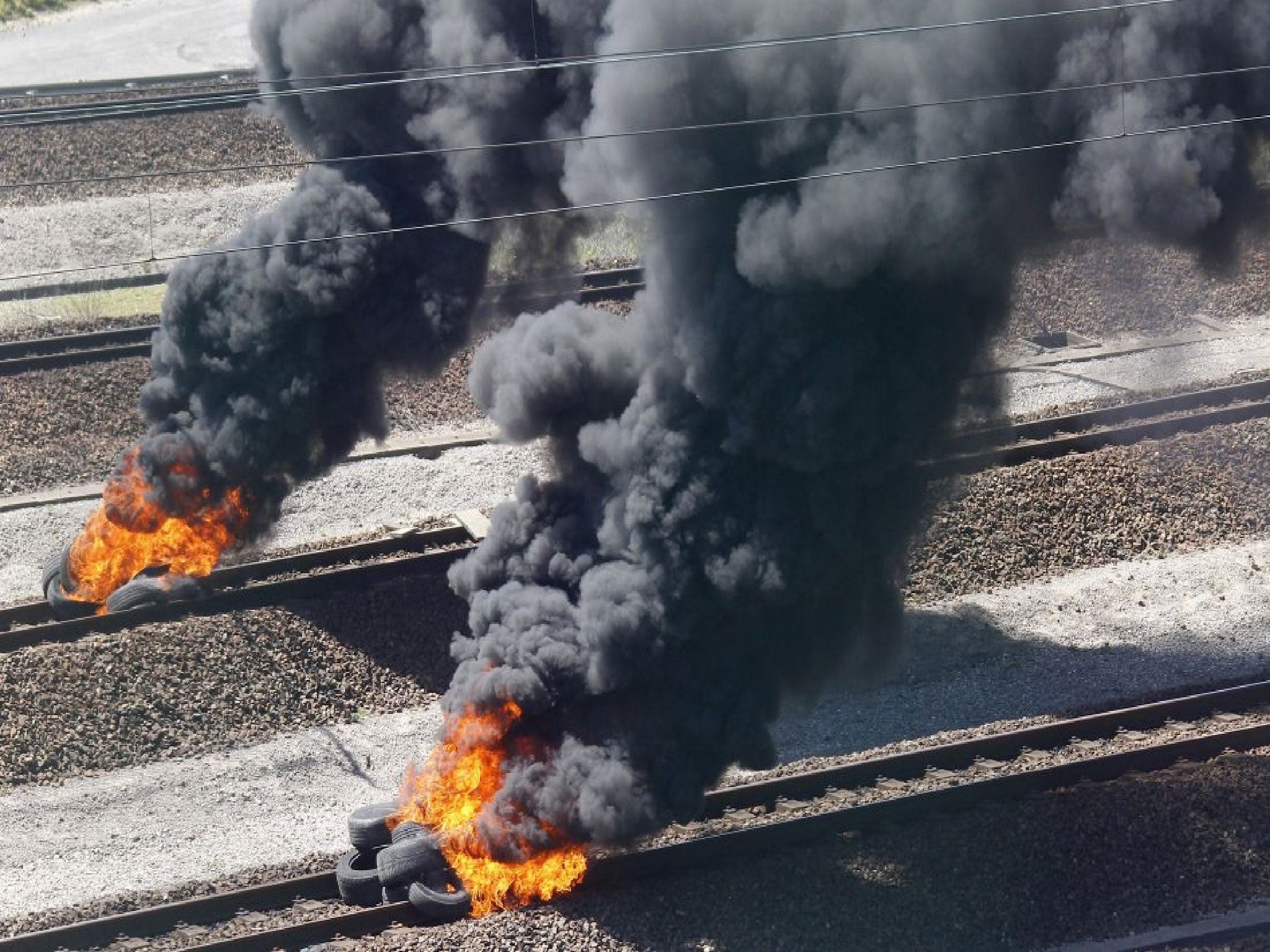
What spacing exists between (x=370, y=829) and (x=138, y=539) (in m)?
5.82

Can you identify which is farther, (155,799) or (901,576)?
(901,576)

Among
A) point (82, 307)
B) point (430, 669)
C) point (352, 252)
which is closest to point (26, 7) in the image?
point (82, 307)

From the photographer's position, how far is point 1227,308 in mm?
25312

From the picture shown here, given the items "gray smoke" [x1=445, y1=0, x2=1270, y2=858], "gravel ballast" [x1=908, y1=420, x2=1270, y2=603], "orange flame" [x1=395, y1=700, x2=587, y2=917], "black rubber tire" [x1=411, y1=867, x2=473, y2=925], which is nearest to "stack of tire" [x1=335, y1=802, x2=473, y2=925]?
"black rubber tire" [x1=411, y1=867, x2=473, y2=925]

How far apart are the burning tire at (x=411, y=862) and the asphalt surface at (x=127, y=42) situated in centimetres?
2750

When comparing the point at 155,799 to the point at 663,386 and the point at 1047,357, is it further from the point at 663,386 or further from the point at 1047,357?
the point at 1047,357

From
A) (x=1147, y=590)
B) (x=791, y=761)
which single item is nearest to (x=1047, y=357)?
(x=1147, y=590)

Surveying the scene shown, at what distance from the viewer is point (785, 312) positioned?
13211mm

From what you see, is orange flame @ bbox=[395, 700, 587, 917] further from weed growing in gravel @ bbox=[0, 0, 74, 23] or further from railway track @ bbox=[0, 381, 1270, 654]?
weed growing in gravel @ bbox=[0, 0, 74, 23]

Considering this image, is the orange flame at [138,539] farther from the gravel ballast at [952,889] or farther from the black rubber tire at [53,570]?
the gravel ballast at [952,889]

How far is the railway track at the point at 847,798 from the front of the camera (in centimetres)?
1353

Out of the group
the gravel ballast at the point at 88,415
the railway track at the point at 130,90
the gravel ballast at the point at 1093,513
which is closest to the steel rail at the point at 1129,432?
the gravel ballast at the point at 1093,513

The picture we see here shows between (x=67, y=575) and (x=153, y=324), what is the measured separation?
7.68 meters

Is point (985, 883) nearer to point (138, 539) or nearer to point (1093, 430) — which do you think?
point (1093, 430)
